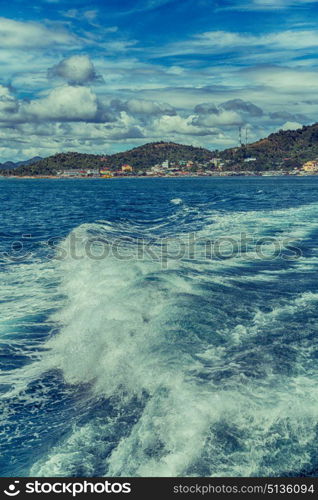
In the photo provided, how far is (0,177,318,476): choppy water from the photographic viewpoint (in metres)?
7.11

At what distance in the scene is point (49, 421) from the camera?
27.8ft

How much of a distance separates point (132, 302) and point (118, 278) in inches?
117

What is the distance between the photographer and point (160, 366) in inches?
379

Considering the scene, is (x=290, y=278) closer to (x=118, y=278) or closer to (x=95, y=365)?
(x=118, y=278)

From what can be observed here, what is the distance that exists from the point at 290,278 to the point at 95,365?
390 inches

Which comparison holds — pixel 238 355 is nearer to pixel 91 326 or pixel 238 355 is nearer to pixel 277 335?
pixel 277 335

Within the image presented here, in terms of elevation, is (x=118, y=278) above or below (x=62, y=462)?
above

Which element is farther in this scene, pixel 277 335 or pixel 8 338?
pixel 8 338

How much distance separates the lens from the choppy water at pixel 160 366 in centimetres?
711

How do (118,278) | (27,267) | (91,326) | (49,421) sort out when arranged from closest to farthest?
(49,421) → (91,326) → (118,278) → (27,267)
